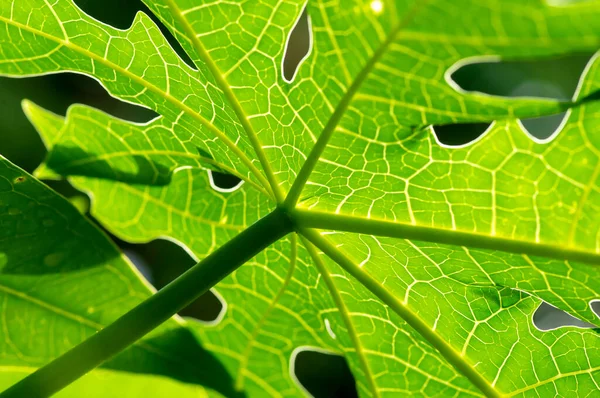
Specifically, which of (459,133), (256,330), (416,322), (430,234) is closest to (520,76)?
(459,133)

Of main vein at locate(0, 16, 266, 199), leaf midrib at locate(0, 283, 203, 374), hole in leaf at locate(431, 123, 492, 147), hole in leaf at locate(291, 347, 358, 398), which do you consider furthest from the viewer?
hole in leaf at locate(291, 347, 358, 398)

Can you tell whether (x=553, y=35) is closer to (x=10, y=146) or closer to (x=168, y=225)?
(x=168, y=225)

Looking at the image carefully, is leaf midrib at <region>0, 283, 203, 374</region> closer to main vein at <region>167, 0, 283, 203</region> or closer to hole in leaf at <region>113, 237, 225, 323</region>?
main vein at <region>167, 0, 283, 203</region>

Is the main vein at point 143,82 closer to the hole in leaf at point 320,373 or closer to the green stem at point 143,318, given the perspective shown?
the green stem at point 143,318

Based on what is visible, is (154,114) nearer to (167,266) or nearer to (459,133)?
(167,266)

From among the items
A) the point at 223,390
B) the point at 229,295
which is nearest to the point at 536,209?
the point at 229,295

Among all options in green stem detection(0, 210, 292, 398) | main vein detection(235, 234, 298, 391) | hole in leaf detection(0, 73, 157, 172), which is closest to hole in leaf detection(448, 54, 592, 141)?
hole in leaf detection(0, 73, 157, 172)
